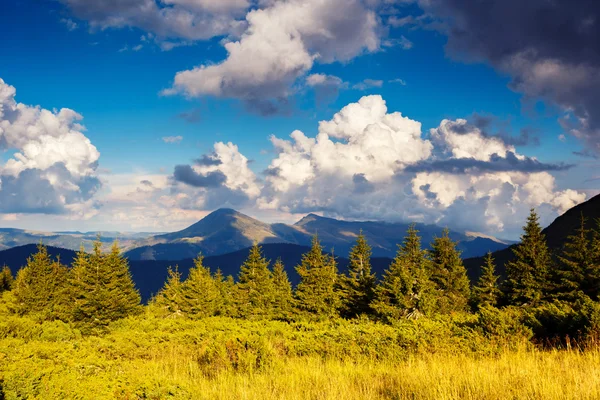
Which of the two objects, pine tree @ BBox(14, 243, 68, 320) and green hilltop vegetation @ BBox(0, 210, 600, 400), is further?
pine tree @ BBox(14, 243, 68, 320)

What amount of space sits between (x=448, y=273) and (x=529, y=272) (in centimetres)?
952

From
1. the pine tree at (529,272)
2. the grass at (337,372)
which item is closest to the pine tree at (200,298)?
the pine tree at (529,272)

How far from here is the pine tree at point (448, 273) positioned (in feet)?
153

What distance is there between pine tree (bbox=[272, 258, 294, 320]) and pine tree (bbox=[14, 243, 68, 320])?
2630 cm

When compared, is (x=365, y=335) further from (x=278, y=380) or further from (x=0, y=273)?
(x=0, y=273)

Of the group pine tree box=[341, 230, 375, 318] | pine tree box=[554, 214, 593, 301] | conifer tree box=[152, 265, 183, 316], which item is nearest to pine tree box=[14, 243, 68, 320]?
conifer tree box=[152, 265, 183, 316]

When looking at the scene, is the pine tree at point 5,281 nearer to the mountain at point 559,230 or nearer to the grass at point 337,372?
the grass at point 337,372

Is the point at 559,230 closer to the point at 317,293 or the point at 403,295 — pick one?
the point at 317,293

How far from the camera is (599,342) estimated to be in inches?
358

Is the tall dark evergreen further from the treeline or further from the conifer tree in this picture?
the conifer tree

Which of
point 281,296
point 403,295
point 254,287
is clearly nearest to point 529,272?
point 403,295

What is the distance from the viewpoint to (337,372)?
8586 mm

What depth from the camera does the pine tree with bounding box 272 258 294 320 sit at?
42206 mm

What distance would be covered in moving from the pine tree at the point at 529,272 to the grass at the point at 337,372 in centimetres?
3360
